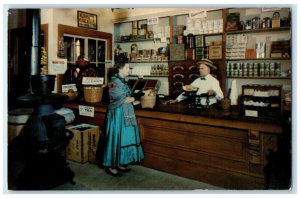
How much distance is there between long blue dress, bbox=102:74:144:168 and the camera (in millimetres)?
3186

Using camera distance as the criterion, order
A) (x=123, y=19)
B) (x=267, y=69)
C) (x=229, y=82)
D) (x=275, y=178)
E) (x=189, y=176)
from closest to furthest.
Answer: (x=275, y=178) → (x=189, y=176) → (x=267, y=69) → (x=229, y=82) → (x=123, y=19)

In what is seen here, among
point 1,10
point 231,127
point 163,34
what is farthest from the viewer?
point 163,34

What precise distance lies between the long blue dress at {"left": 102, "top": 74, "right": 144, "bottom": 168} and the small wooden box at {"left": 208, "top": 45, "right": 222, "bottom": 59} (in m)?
2.20

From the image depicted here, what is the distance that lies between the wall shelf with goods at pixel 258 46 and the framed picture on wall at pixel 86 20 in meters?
2.50

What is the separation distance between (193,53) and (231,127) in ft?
8.37

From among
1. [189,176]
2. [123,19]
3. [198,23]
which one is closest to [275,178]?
[189,176]

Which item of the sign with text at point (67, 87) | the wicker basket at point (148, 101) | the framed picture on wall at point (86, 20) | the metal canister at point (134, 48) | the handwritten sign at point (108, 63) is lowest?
the wicker basket at point (148, 101)

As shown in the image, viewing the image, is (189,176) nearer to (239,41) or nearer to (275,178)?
(275,178)

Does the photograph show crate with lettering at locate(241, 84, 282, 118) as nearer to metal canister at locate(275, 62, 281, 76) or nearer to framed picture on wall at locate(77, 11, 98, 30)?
metal canister at locate(275, 62, 281, 76)

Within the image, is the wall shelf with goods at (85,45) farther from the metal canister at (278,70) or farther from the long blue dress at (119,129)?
the metal canister at (278,70)

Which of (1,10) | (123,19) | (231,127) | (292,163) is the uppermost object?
(123,19)

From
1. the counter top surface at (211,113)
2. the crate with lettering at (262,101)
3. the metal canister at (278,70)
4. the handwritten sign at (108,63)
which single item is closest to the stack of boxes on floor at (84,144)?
the counter top surface at (211,113)

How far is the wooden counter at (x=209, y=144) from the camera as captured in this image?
2.67 metres

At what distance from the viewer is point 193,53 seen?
5.09 m
